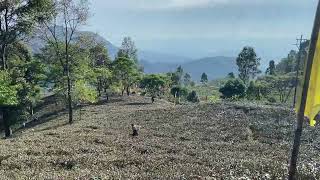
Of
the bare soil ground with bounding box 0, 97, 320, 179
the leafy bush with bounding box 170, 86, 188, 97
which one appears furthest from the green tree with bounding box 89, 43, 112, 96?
the bare soil ground with bounding box 0, 97, 320, 179

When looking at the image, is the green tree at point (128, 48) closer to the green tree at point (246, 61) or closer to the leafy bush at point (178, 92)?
the leafy bush at point (178, 92)

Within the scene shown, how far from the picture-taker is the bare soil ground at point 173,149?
24.5 metres

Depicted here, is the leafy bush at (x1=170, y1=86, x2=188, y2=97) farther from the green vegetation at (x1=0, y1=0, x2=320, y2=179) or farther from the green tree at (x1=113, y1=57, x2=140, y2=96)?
the green vegetation at (x1=0, y1=0, x2=320, y2=179)

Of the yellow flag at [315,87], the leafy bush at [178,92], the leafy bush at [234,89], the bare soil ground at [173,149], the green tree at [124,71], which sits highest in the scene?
the yellow flag at [315,87]

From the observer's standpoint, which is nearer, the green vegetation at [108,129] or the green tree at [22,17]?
the green vegetation at [108,129]

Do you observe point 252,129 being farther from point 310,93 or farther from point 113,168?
point 310,93

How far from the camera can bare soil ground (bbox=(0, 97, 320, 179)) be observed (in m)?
24.5

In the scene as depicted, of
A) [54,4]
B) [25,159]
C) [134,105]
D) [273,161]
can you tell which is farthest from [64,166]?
[134,105]

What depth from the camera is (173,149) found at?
31.8 meters

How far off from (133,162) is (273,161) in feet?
27.8

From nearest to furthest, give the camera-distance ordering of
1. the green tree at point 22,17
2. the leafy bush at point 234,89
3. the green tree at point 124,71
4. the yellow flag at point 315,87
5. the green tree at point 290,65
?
the yellow flag at point 315,87
the green tree at point 22,17
the green tree at point 124,71
the leafy bush at point 234,89
the green tree at point 290,65

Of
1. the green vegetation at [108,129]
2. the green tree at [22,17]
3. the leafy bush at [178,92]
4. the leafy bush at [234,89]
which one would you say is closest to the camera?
the green vegetation at [108,129]

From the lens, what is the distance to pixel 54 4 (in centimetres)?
4991

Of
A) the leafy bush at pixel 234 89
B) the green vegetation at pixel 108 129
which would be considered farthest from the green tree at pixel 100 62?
the leafy bush at pixel 234 89
